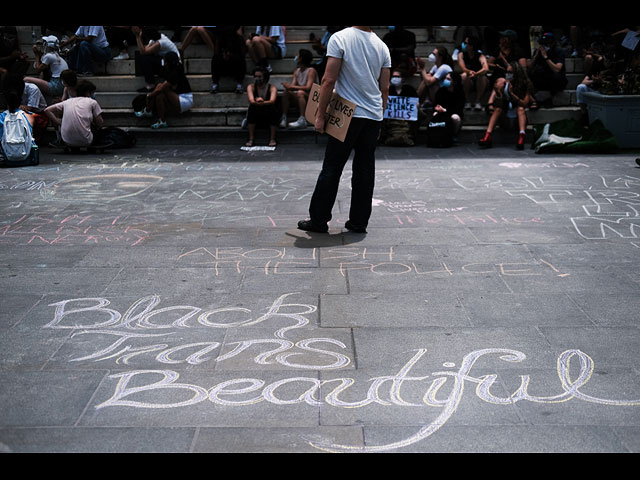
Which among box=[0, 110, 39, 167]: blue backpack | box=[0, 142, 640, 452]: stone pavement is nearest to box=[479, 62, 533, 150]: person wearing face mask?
box=[0, 142, 640, 452]: stone pavement

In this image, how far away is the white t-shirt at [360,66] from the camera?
228 inches

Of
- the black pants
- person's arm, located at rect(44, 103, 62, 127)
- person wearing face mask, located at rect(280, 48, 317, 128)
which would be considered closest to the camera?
the black pants

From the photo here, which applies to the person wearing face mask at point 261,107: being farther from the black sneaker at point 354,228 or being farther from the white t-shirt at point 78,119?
the black sneaker at point 354,228

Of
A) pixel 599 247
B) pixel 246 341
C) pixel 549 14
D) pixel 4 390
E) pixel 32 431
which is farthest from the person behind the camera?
pixel 599 247

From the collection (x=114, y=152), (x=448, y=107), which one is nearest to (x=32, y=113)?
(x=114, y=152)

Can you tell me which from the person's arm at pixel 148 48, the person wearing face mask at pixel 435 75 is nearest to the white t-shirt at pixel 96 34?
the person's arm at pixel 148 48

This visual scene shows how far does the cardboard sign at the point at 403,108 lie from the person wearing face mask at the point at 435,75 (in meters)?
0.48

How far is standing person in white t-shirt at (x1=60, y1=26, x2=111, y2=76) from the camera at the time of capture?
1304 cm

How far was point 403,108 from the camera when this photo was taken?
11.6 metres

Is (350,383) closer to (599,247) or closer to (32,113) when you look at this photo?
(599,247)

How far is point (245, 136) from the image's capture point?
12141 millimetres

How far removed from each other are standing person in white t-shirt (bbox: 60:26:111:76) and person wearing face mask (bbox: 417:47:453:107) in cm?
569

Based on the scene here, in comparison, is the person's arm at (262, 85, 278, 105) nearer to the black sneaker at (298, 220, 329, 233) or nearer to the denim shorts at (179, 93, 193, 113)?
the denim shorts at (179, 93, 193, 113)

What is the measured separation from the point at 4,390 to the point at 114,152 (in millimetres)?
8240
